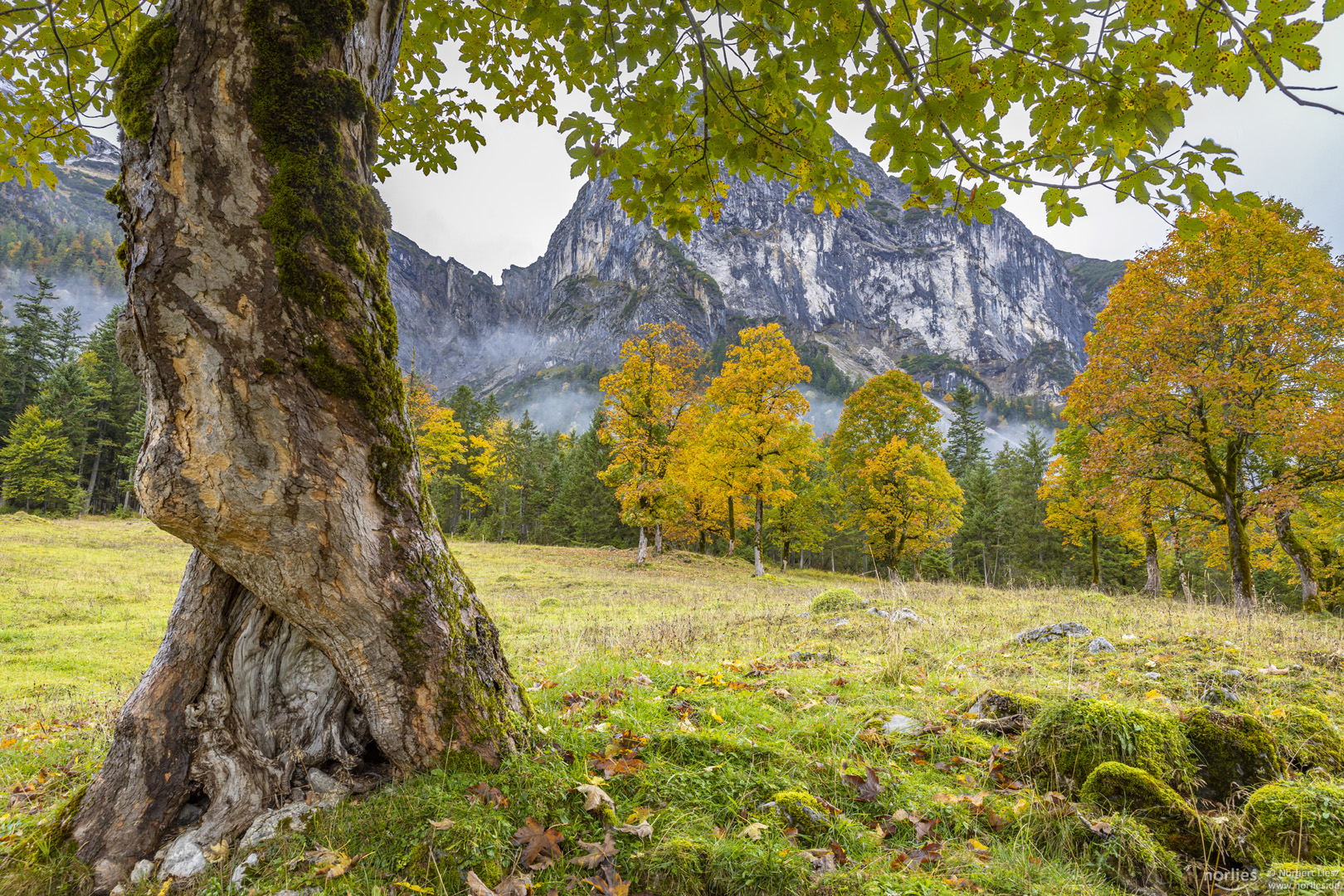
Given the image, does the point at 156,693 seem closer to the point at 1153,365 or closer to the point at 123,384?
the point at 1153,365

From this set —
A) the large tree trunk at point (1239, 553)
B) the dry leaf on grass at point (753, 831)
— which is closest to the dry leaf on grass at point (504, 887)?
the dry leaf on grass at point (753, 831)

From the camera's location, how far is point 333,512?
2098 mm

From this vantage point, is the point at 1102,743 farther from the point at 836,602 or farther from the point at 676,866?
the point at 836,602

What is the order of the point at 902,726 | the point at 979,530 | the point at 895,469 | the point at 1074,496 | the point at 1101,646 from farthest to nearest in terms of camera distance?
the point at 979,530
the point at 895,469
the point at 1074,496
the point at 1101,646
the point at 902,726

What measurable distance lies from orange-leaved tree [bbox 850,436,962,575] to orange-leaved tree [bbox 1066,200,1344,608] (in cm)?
842

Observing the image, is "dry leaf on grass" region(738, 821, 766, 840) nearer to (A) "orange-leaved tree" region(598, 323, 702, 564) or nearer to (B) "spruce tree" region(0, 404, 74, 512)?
(A) "orange-leaved tree" region(598, 323, 702, 564)

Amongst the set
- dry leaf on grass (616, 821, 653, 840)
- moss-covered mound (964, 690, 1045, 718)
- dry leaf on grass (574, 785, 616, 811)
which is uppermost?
moss-covered mound (964, 690, 1045, 718)

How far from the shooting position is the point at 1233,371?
948 centimetres

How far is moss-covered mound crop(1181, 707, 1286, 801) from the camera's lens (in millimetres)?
2521

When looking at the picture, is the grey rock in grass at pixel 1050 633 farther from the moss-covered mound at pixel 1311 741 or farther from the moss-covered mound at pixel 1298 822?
the moss-covered mound at pixel 1298 822

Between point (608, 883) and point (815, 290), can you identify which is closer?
point (608, 883)

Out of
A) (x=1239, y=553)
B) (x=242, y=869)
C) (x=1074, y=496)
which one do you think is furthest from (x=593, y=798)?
(x=1074, y=496)

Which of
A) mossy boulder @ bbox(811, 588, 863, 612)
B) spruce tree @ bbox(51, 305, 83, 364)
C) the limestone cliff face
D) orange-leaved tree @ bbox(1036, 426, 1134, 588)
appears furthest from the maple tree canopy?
the limestone cliff face

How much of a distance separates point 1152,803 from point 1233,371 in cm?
1120
